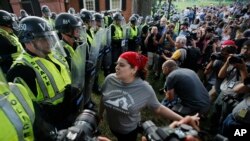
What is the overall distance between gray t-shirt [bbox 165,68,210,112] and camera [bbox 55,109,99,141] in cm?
205

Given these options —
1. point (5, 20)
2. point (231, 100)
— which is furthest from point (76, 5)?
point (231, 100)

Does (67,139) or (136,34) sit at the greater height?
(67,139)

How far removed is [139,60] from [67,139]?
5.53ft

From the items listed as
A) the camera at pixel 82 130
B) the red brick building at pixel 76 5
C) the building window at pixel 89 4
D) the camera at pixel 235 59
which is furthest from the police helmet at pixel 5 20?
the building window at pixel 89 4

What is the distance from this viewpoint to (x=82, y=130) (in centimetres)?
139

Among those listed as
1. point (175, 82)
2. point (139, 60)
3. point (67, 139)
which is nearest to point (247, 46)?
point (175, 82)

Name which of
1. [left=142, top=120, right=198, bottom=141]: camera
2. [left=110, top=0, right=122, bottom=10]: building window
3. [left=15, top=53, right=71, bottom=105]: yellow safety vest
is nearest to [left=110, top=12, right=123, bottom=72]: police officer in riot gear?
[left=15, top=53, right=71, bottom=105]: yellow safety vest

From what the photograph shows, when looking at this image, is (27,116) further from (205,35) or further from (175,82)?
(205,35)

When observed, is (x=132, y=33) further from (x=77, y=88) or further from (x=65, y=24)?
(x=77, y=88)

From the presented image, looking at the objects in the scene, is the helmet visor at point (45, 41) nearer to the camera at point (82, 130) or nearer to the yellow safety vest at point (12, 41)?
the camera at point (82, 130)

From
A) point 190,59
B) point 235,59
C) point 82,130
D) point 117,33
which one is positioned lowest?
point 190,59

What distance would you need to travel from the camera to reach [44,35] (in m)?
2.45

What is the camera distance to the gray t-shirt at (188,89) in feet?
11.3

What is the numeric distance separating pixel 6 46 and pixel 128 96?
2.75 metres
